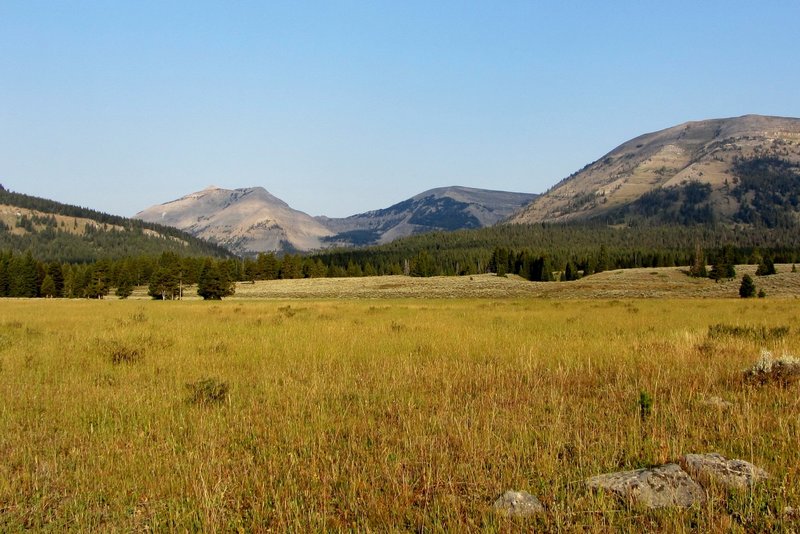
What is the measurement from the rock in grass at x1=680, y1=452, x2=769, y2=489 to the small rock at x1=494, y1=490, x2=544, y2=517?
5.51ft

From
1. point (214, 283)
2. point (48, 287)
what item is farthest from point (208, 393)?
point (48, 287)

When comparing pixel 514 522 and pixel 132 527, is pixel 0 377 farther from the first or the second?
pixel 514 522

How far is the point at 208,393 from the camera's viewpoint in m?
8.13

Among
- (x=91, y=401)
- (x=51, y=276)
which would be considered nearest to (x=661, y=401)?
(x=91, y=401)

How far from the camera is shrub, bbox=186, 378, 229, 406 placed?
8.00m

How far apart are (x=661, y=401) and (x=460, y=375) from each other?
3.57 meters

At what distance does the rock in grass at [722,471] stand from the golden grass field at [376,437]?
0.41ft

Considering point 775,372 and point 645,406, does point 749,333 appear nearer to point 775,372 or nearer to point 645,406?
point 775,372

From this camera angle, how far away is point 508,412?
6.91m

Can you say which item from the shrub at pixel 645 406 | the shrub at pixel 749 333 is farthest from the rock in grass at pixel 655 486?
the shrub at pixel 749 333

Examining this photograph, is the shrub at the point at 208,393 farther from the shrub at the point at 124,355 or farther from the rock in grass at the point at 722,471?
the rock in grass at the point at 722,471

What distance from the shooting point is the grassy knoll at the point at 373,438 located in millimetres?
4285

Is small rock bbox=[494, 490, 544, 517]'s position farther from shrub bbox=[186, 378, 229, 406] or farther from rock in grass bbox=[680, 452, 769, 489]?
shrub bbox=[186, 378, 229, 406]

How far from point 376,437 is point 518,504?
2397mm
